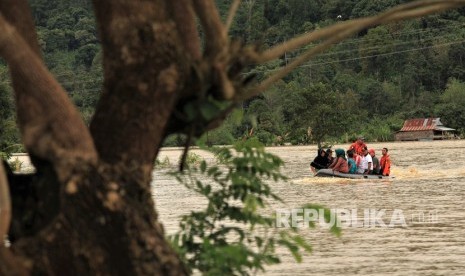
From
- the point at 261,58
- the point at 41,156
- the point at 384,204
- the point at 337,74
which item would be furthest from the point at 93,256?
the point at 337,74

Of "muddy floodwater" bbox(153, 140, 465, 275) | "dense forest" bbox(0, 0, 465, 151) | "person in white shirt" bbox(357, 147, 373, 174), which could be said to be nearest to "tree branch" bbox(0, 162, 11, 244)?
"muddy floodwater" bbox(153, 140, 465, 275)

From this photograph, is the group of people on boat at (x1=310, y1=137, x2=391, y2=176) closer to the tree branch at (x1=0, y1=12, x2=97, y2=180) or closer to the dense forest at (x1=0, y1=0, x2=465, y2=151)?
the tree branch at (x1=0, y1=12, x2=97, y2=180)

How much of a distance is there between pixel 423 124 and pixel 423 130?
745mm

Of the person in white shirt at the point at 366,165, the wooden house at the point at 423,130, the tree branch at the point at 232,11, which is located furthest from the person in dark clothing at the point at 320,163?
the wooden house at the point at 423,130

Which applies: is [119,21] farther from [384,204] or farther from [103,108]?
[384,204]

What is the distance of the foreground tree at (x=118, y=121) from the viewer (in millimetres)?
4910

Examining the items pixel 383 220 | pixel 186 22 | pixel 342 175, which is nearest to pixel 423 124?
pixel 342 175

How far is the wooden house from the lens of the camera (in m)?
72.1

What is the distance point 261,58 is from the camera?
16.9 feet

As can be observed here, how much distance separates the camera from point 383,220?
59.5ft

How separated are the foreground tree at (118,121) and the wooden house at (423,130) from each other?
6764cm

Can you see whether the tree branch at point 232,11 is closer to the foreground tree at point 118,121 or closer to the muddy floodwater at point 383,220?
the foreground tree at point 118,121

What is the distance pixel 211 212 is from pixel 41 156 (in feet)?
4.07

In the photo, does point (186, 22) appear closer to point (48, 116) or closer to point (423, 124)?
point (48, 116)
